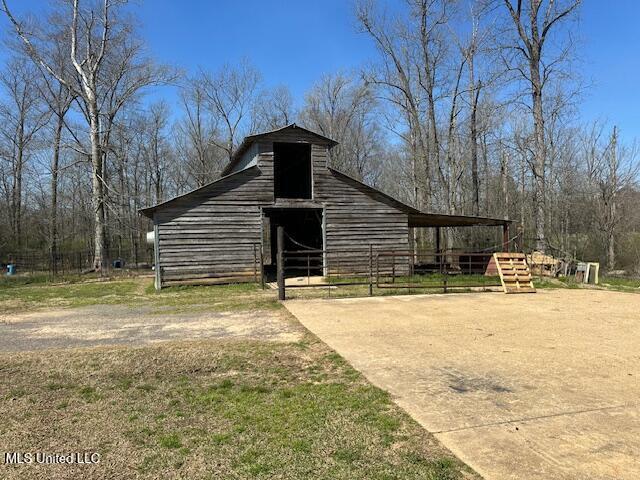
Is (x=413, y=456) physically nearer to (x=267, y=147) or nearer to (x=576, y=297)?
(x=576, y=297)

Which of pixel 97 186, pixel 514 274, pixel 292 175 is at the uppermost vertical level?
pixel 292 175

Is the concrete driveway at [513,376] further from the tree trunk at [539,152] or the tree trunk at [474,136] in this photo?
the tree trunk at [474,136]

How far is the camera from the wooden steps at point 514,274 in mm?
13391

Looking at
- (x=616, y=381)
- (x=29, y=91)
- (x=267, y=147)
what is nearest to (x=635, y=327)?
(x=616, y=381)

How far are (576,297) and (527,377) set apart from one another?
869 centimetres

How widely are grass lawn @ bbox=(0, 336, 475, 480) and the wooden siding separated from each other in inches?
412

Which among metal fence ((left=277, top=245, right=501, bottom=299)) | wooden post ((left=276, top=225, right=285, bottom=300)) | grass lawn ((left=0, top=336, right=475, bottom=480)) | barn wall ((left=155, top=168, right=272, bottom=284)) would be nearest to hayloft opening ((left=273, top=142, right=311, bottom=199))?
metal fence ((left=277, top=245, right=501, bottom=299))

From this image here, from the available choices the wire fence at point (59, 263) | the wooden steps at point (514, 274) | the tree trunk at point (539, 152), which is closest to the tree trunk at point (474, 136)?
the tree trunk at point (539, 152)

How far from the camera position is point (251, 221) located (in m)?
17.2

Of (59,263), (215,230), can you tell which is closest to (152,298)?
(215,230)

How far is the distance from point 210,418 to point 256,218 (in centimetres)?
1350

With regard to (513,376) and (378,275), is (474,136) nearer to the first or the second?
(378,275)

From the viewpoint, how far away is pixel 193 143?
148 feet

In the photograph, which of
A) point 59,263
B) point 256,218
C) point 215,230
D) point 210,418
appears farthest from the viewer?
point 59,263
